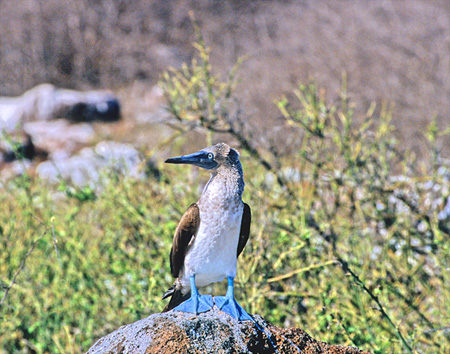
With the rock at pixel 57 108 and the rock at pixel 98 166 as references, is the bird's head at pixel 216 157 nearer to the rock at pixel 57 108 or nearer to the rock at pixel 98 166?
the rock at pixel 98 166

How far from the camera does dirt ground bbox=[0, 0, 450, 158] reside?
36.5 ft

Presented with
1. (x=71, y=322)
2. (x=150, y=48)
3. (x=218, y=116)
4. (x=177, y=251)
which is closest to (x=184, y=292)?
(x=177, y=251)

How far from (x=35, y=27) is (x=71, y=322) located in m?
19.4

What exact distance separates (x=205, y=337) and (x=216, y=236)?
1.77ft

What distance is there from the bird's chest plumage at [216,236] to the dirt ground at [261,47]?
2.66 m

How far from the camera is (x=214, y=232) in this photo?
3.00 m

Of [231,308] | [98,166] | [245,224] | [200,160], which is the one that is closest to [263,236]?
[245,224]

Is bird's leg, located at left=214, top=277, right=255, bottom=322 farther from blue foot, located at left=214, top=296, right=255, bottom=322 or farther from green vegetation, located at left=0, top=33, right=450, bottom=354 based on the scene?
green vegetation, located at left=0, top=33, right=450, bottom=354

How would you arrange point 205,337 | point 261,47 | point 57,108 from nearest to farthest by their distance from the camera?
point 205,337 < point 261,47 < point 57,108

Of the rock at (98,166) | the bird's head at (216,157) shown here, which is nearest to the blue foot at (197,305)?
the bird's head at (216,157)

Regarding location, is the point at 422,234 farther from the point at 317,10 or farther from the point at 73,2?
the point at 73,2

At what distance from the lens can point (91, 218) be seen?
6.27 meters

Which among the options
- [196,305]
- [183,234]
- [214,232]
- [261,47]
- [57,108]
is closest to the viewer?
[196,305]

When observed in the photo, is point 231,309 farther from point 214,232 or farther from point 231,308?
point 214,232
